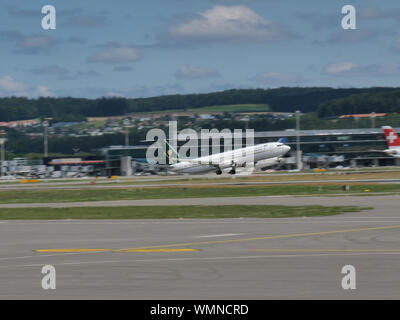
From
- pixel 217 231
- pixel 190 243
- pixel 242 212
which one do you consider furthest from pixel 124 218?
pixel 190 243

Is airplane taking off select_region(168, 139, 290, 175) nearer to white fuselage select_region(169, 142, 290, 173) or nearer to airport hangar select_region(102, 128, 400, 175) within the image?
white fuselage select_region(169, 142, 290, 173)

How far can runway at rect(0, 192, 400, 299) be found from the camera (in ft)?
49.9

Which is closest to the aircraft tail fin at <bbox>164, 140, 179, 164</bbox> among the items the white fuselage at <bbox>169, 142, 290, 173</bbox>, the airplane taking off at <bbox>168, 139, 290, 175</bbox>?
the airplane taking off at <bbox>168, 139, 290, 175</bbox>

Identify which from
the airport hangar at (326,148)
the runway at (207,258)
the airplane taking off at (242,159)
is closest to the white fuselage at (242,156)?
the airplane taking off at (242,159)

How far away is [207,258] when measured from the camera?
20391 millimetres

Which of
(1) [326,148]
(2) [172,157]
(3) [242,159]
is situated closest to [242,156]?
(3) [242,159]

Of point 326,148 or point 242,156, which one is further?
point 326,148

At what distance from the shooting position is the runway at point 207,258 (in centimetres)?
1520

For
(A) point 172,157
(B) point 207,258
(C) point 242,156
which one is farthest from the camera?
(A) point 172,157

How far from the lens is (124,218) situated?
36.8 meters

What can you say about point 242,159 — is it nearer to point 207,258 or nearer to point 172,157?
point 172,157

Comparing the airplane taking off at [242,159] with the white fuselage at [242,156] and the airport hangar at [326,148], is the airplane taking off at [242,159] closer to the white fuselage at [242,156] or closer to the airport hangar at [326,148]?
the white fuselage at [242,156]

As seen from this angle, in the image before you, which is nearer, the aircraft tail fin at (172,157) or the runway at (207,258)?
the runway at (207,258)
